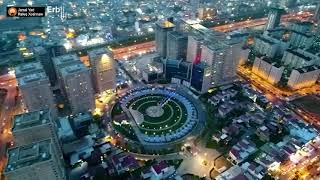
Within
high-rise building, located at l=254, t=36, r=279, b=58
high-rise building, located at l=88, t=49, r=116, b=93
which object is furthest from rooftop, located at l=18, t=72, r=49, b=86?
high-rise building, located at l=254, t=36, r=279, b=58

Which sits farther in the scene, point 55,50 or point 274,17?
point 274,17

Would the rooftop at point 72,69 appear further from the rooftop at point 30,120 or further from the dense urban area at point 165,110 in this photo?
the rooftop at point 30,120

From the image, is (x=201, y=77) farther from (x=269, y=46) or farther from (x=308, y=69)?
(x=269, y=46)

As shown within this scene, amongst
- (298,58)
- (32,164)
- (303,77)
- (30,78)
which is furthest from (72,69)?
(298,58)

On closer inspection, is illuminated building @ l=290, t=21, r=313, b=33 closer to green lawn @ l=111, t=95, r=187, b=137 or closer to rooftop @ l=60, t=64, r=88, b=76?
green lawn @ l=111, t=95, r=187, b=137

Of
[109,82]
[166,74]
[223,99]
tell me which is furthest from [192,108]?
[109,82]
